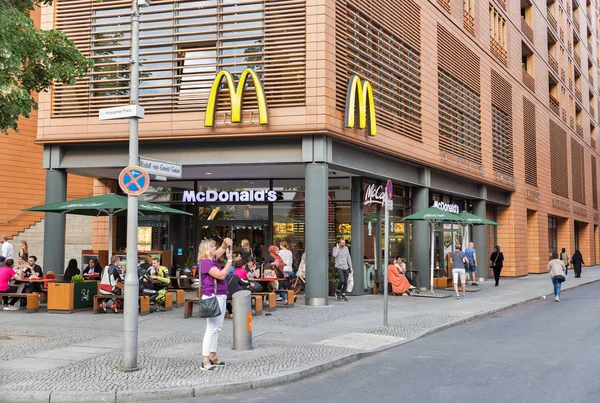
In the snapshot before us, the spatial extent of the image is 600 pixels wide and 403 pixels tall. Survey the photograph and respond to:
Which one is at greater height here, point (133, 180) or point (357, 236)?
point (133, 180)

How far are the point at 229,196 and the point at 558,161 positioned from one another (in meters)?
29.6

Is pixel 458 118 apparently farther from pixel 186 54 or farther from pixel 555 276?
pixel 186 54

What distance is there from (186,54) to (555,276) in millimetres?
13194

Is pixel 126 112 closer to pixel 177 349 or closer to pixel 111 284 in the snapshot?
pixel 177 349

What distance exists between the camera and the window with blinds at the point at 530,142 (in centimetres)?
3656

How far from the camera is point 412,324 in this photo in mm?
13734

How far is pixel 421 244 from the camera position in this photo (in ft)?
77.6

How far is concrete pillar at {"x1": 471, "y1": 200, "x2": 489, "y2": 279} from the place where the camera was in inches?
1212

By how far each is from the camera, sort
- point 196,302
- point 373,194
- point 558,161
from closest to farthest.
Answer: point 196,302, point 373,194, point 558,161

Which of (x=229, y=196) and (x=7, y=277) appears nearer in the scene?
(x=7, y=277)

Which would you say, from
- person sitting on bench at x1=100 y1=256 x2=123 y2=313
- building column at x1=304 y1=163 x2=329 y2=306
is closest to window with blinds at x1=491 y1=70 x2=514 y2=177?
building column at x1=304 y1=163 x2=329 y2=306

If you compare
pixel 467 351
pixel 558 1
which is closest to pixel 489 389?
pixel 467 351

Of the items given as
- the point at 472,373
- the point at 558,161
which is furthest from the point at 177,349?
the point at 558,161

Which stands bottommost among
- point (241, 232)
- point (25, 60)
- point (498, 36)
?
point (241, 232)
